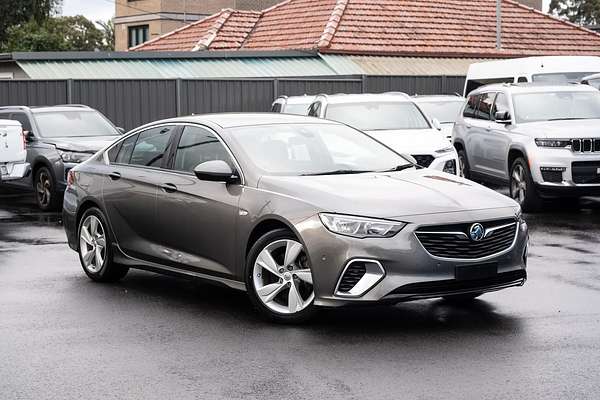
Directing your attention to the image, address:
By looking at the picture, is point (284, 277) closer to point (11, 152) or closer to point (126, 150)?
point (126, 150)

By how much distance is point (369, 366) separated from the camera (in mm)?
Result: 6707

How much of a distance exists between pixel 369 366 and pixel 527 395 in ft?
3.48

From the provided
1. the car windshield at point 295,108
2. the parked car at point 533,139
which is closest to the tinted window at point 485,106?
the parked car at point 533,139

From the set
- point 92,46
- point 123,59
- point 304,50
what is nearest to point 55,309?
point 123,59

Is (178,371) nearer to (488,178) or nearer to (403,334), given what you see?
(403,334)

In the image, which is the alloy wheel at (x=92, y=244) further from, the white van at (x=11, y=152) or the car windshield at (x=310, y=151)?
the white van at (x=11, y=152)

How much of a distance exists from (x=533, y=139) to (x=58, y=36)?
2444 inches

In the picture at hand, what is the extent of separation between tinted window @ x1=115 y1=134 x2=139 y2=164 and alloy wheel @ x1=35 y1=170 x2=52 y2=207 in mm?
7474

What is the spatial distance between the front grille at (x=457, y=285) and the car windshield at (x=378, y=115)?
8.84m

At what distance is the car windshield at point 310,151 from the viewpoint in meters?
8.63

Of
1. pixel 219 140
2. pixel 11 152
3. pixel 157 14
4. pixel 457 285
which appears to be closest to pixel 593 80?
pixel 11 152

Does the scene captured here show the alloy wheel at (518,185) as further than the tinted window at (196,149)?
Yes

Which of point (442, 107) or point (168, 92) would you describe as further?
point (168, 92)

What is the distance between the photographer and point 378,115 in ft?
56.2
